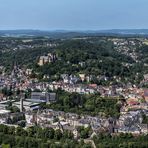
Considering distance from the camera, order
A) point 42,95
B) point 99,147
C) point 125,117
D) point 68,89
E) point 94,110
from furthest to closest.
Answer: point 68,89 → point 42,95 → point 94,110 → point 125,117 → point 99,147

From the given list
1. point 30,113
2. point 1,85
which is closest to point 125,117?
point 30,113

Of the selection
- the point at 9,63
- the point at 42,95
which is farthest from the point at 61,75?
the point at 9,63

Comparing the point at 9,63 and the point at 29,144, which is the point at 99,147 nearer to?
the point at 29,144

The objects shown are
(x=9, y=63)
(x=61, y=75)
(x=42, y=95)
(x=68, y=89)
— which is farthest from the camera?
(x=9, y=63)

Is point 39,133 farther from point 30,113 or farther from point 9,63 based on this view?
A: point 9,63

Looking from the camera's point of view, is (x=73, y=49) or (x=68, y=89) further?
(x=73, y=49)

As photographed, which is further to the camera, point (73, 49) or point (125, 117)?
point (73, 49)

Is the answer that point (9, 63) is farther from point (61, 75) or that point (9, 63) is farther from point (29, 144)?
point (29, 144)

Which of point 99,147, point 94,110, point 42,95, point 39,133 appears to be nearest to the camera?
point 99,147

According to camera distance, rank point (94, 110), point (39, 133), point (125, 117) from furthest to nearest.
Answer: point (94, 110) < point (125, 117) < point (39, 133)
